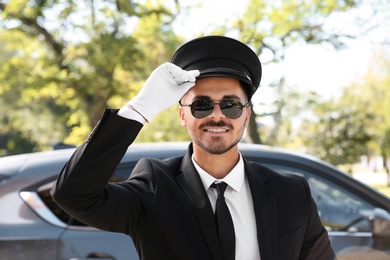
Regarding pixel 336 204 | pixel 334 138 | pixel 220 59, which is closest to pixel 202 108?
pixel 220 59

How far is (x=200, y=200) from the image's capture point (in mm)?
1749

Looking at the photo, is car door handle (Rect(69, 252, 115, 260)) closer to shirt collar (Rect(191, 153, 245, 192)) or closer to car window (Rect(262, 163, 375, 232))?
car window (Rect(262, 163, 375, 232))

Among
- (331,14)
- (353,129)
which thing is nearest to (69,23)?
(331,14)

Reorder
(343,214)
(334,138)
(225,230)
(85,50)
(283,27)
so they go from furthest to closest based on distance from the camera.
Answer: (334,138) → (85,50) → (283,27) → (343,214) → (225,230)

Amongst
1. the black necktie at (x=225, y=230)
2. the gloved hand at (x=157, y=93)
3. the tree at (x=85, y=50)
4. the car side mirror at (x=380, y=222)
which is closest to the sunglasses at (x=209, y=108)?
the gloved hand at (x=157, y=93)

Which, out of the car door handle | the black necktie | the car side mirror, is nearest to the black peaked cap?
the black necktie

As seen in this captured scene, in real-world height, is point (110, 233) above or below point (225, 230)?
below

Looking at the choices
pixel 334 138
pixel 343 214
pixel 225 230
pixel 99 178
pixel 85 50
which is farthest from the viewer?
pixel 334 138

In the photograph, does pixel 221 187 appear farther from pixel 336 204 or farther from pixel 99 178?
pixel 336 204

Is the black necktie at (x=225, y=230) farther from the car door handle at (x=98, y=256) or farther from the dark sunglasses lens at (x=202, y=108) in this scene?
the car door handle at (x=98, y=256)

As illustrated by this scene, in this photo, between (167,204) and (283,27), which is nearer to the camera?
(167,204)

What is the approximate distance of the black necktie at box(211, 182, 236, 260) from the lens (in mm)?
1693

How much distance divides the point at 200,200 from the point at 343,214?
228 centimetres

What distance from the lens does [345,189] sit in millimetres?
3660
